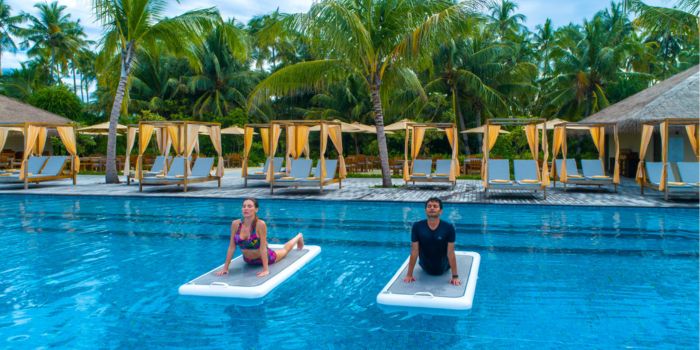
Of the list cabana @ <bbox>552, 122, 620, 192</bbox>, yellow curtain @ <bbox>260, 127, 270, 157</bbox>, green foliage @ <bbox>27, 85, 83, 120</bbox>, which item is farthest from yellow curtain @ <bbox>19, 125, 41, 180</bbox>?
cabana @ <bbox>552, 122, 620, 192</bbox>

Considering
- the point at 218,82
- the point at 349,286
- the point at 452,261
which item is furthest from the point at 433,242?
the point at 218,82

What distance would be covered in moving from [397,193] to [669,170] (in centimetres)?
675

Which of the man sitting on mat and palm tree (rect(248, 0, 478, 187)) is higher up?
palm tree (rect(248, 0, 478, 187))

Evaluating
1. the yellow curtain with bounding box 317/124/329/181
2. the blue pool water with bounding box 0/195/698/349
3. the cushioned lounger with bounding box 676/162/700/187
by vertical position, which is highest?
the yellow curtain with bounding box 317/124/329/181

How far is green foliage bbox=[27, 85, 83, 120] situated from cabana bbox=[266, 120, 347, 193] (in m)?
17.7

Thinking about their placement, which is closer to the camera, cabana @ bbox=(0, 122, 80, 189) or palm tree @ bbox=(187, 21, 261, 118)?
cabana @ bbox=(0, 122, 80, 189)

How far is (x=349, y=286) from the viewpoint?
5.36 m

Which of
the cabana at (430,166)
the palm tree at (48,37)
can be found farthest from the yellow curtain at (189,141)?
the palm tree at (48,37)

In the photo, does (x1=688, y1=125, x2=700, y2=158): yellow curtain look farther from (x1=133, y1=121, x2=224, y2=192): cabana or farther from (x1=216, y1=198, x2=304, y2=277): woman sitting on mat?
→ (x1=133, y1=121, x2=224, y2=192): cabana

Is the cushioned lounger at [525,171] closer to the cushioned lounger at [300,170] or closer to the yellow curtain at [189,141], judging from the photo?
the cushioned lounger at [300,170]

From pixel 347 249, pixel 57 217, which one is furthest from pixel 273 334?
pixel 57 217

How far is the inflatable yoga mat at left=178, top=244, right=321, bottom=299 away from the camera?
16.0 feet

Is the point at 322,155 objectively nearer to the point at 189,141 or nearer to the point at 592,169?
the point at 189,141

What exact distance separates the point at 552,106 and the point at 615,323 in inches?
1085
